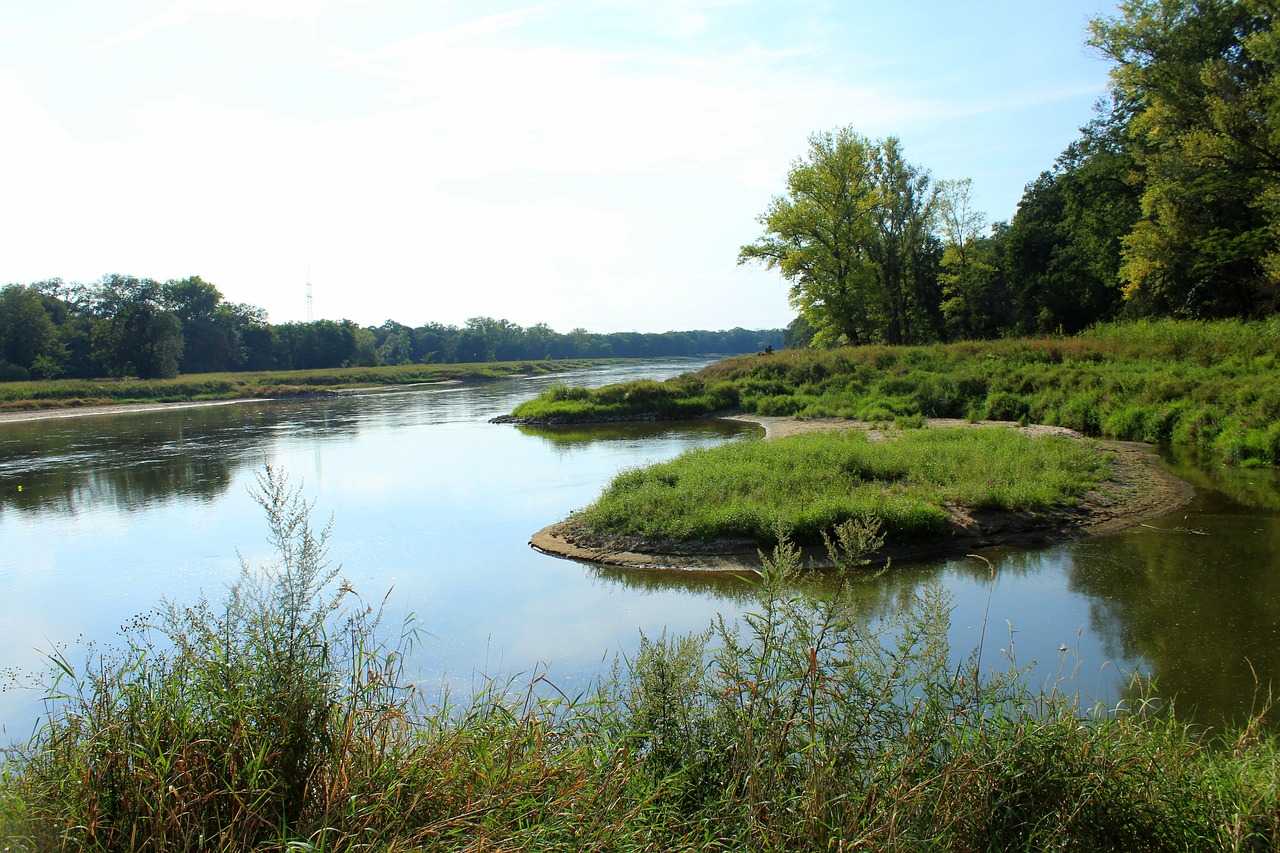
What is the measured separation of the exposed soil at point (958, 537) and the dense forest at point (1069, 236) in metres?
13.9

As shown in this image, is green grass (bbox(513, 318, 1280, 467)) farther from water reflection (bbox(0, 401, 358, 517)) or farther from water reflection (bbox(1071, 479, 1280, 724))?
water reflection (bbox(0, 401, 358, 517))

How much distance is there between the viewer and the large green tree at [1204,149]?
916 inches

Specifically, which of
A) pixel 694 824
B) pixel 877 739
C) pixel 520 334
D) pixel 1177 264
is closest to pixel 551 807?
pixel 694 824

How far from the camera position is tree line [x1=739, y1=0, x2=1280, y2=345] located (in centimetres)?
2453

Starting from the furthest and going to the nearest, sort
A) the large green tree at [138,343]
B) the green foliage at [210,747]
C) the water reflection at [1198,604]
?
the large green tree at [138,343], the water reflection at [1198,604], the green foliage at [210,747]

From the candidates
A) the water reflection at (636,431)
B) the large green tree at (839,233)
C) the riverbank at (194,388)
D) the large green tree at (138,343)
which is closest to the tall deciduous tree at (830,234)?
the large green tree at (839,233)

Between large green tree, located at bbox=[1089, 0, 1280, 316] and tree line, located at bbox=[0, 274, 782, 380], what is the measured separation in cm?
1725

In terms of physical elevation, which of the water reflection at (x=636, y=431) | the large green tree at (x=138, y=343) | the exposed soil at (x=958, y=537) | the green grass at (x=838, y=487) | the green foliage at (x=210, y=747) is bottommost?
the exposed soil at (x=958, y=537)

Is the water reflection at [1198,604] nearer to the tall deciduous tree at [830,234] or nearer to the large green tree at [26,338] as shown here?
the tall deciduous tree at [830,234]

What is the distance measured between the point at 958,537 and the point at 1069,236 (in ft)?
111

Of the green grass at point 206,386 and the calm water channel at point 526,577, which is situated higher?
the green grass at point 206,386

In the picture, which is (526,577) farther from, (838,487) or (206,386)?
(206,386)

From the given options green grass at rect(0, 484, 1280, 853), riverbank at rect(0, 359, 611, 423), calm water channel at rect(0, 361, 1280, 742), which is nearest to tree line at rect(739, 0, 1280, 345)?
calm water channel at rect(0, 361, 1280, 742)

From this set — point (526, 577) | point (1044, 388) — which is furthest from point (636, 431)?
point (526, 577)
